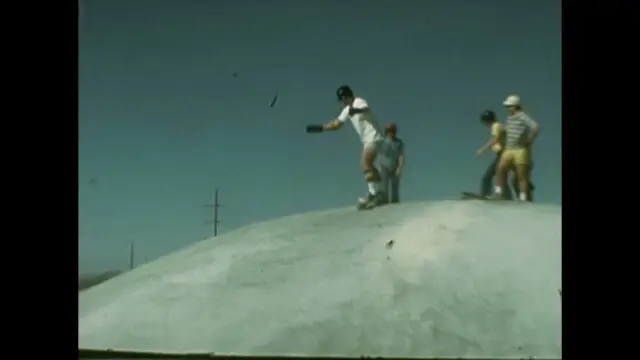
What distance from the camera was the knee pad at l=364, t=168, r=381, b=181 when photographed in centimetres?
744

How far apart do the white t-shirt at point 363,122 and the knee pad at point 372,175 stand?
262 millimetres

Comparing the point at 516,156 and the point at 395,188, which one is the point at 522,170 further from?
the point at 395,188

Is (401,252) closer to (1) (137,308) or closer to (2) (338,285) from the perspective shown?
(2) (338,285)

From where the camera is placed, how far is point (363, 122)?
732 centimetres

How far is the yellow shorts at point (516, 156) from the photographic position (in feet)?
24.3

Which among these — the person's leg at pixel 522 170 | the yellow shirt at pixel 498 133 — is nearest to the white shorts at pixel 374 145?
the yellow shirt at pixel 498 133

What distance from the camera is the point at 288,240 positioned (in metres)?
7.55

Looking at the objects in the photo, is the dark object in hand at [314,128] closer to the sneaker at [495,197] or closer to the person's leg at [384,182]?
the person's leg at [384,182]

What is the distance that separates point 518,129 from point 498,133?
0.57 feet

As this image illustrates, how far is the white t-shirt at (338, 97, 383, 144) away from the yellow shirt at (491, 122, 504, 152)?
38.8 inches

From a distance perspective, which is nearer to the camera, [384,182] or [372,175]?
[372,175]

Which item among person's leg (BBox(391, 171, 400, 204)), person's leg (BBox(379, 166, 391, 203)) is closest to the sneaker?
person's leg (BBox(391, 171, 400, 204))

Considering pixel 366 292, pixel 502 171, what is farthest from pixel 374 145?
pixel 366 292

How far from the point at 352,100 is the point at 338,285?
1639 millimetres
